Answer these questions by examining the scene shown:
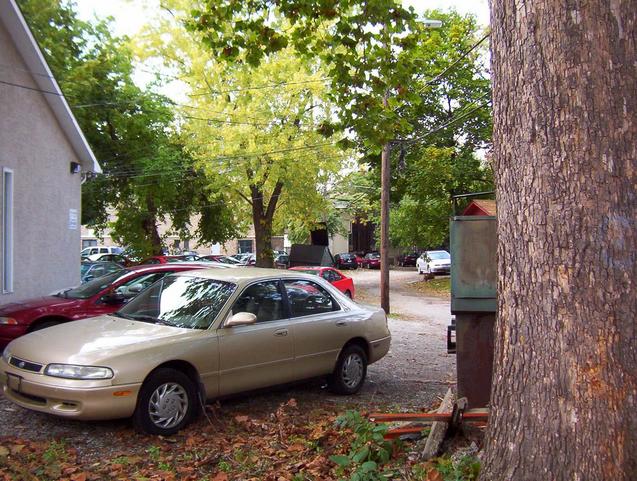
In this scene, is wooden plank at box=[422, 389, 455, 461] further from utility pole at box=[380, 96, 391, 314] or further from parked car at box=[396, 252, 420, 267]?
parked car at box=[396, 252, 420, 267]

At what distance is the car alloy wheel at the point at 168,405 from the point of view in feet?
18.0

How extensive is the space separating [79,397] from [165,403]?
0.75 meters

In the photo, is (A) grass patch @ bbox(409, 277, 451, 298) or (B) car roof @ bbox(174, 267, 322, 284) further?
(A) grass patch @ bbox(409, 277, 451, 298)

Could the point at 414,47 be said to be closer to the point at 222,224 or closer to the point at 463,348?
the point at 463,348

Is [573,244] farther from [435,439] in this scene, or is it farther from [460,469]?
[435,439]

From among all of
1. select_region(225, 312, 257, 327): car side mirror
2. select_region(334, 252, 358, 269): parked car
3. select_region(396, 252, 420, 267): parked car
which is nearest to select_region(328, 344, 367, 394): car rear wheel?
select_region(225, 312, 257, 327): car side mirror

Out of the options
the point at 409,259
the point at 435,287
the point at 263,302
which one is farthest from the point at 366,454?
the point at 409,259

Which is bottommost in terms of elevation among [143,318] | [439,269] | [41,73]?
[439,269]

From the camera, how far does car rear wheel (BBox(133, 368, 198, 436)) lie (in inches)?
214

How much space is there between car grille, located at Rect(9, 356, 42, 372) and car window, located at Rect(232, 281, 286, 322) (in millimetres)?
1863

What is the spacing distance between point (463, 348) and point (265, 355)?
2.00 m

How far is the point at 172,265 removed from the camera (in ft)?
32.1

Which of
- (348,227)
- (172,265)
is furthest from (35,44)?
(348,227)

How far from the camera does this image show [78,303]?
Result: 28.9 ft
